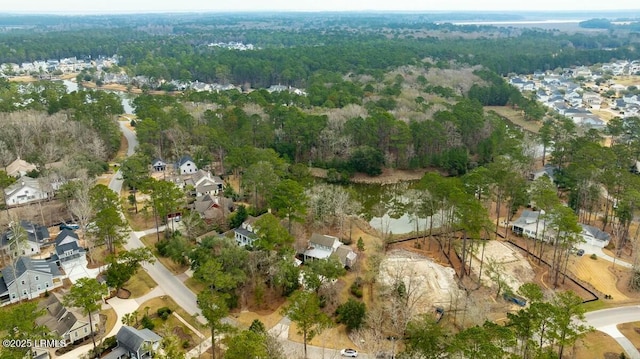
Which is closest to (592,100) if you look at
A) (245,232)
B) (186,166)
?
(186,166)

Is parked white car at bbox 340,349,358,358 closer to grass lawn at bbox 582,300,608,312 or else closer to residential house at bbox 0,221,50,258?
grass lawn at bbox 582,300,608,312

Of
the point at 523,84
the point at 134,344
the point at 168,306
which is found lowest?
the point at 168,306

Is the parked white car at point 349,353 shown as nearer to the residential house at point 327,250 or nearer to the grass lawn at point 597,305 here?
the residential house at point 327,250

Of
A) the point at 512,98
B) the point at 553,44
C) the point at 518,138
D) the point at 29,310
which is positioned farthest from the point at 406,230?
the point at 553,44

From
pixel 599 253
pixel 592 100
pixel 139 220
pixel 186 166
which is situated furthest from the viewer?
pixel 592 100

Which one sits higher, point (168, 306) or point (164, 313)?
point (164, 313)

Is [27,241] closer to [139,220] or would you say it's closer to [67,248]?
[67,248]

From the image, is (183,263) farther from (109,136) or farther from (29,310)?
(109,136)
